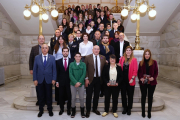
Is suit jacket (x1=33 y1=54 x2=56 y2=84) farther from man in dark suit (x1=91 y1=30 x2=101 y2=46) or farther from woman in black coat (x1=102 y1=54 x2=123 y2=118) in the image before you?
man in dark suit (x1=91 y1=30 x2=101 y2=46)

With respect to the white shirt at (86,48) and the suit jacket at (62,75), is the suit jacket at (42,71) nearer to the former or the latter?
the suit jacket at (62,75)

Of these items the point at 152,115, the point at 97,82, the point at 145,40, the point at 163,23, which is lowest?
the point at 152,115

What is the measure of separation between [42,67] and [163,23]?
861 centimetres

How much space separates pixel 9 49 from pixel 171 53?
1030 centimetres

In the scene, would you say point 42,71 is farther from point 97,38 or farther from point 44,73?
point 97,38

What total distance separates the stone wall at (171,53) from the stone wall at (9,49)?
10.1 metres

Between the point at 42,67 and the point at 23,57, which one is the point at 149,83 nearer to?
the point at 42,67

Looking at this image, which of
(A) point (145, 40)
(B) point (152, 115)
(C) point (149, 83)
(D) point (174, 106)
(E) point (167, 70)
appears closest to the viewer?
(C) point (149, 83)

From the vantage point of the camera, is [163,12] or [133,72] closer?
[133,72]

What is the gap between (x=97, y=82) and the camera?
4477 millimetres

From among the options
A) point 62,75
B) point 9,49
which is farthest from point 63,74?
point 9,49

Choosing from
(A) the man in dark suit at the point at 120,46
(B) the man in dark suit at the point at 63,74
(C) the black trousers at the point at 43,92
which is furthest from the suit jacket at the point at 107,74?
(C) the black trousers at the point at 43,92

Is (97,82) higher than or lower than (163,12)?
lower

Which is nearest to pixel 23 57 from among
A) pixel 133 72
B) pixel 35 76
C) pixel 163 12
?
pixel 35 76
